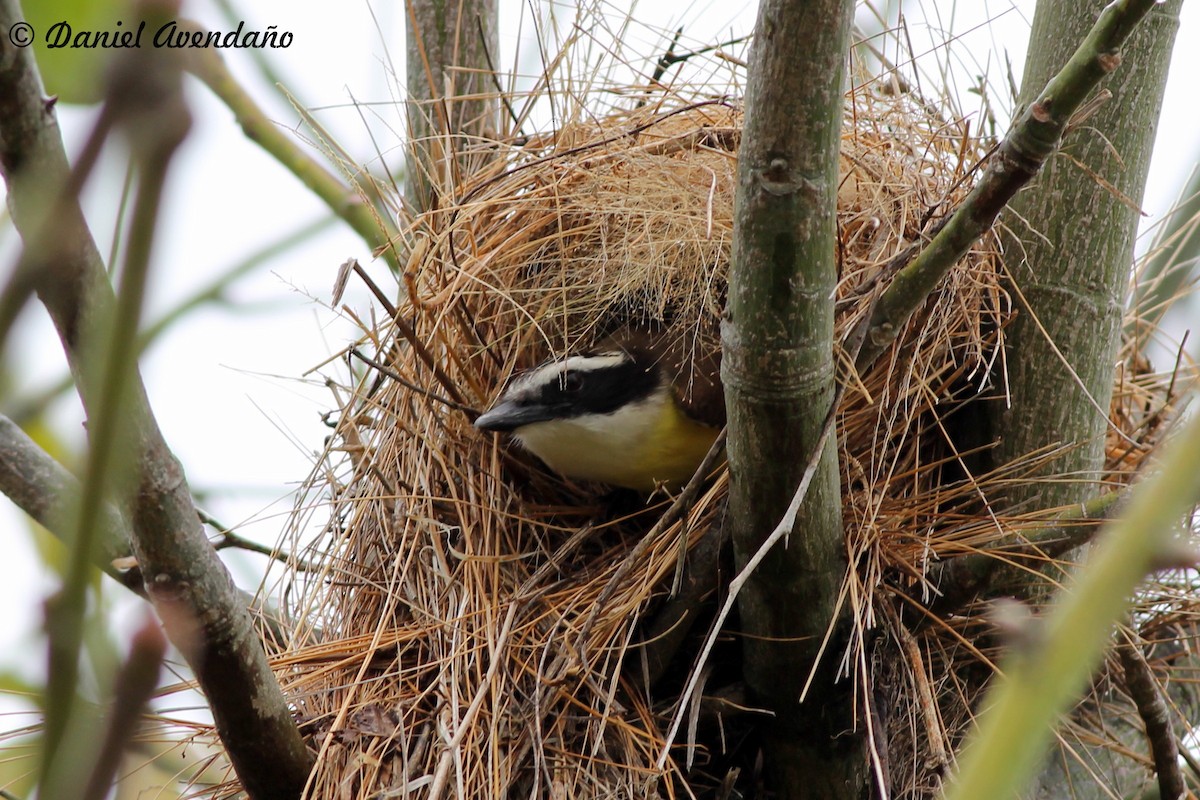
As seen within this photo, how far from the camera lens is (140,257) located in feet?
1.78

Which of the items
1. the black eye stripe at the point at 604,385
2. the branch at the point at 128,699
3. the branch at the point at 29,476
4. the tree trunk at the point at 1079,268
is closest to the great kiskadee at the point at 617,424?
the black eye stripe at the point at 604,385

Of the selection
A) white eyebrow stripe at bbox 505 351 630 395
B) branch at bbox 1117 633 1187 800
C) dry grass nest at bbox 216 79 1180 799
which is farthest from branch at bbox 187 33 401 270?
branch at bbox 1117 633 1187 800

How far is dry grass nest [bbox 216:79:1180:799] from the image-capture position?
7.11ft

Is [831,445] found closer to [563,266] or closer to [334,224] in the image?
[563,266]

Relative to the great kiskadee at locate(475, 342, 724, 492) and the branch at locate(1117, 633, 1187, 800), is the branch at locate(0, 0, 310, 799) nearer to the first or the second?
the great kiskadee at locate(475, 342, 724, 492)

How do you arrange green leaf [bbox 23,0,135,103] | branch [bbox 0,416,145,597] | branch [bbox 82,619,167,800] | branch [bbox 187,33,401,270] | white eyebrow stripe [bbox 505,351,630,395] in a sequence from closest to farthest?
branch [bbox 82,619,167,800], green leaf [bbox 23,0,135,103], branch [bbox 0,416,145,597], white eyebrow stripe [bbox 505,351,630,395], branch [bbox 187,33,401,270]

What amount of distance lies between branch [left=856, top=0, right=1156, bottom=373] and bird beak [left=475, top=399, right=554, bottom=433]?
777 mm

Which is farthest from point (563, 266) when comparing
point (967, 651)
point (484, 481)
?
point (967, 651)

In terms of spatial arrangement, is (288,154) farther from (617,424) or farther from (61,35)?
(61,35)

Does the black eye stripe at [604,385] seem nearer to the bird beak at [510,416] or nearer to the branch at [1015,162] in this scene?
the bird beak at [510,416]

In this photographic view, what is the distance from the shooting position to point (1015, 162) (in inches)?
67.6

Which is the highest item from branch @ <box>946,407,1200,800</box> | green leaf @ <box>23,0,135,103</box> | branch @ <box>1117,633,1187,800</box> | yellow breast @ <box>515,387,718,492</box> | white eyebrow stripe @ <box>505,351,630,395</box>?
green leaf @ <box>23,0,135,103</box>

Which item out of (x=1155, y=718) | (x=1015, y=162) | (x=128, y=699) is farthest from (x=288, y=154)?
(x=128, y=699)

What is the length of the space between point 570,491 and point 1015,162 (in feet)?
4.56
